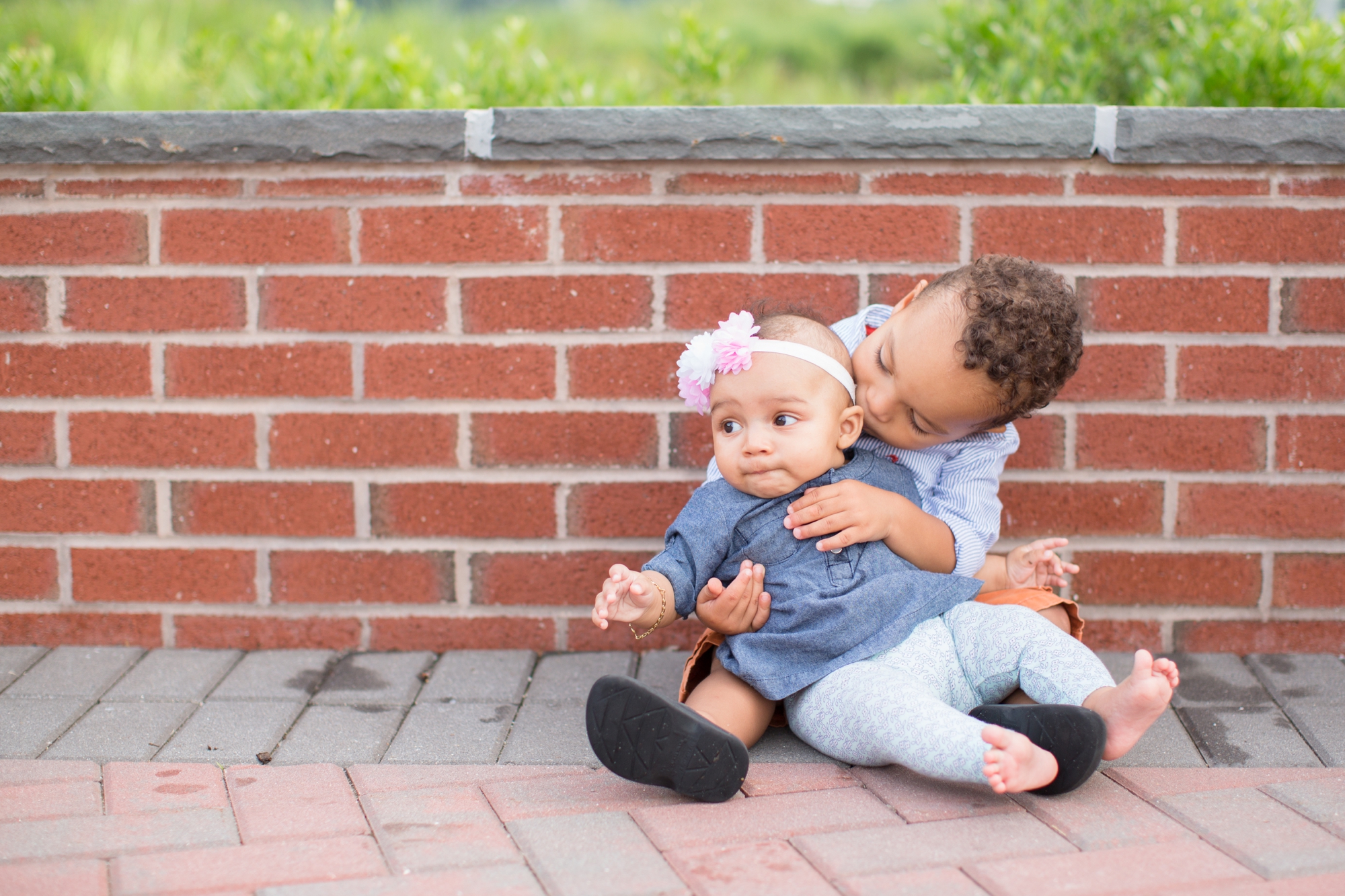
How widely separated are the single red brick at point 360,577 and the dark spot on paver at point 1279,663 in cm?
183

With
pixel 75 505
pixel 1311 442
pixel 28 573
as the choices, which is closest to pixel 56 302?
pixel 75 505

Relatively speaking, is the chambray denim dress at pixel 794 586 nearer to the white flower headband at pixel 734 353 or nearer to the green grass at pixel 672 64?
the white flower headband at pixel 734 353

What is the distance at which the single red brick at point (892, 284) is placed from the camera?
8.01 feet

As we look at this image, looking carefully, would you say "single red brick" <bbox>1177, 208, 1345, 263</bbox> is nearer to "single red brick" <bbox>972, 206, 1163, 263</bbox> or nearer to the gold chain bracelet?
"single red brick" <bbox>972, 206, 1163, 263</bbox>

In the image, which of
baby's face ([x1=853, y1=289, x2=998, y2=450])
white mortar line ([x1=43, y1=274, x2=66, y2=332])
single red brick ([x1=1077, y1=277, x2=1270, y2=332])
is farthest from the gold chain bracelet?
white mortar line ([x1=43, y1=274, x2=66, y2=332])

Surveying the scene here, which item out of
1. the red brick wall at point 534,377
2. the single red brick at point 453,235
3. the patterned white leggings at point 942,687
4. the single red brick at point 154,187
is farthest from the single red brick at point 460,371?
the patterned white leggings at point 942,687

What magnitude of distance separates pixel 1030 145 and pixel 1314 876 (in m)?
1.47

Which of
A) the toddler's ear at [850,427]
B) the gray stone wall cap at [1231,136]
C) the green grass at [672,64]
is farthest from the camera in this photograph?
the green grass at [672,64]

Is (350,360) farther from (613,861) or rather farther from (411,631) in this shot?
(613,861)

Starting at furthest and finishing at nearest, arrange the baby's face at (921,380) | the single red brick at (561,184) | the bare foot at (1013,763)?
1. the single red brick at (561,184)
2. the baby's face at (921,380)
3. the bare foot at (1013,763)

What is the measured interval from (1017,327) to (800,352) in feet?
1.24

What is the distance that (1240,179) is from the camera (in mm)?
2379

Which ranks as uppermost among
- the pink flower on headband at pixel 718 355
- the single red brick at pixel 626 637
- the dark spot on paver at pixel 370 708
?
the pink flower on headband at pixel 718 355

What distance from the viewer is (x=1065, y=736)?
1.76 m
